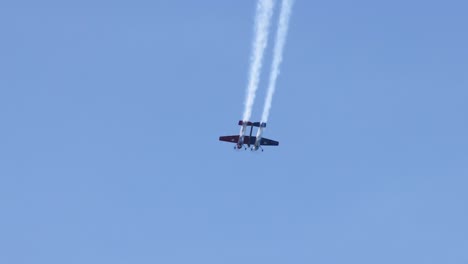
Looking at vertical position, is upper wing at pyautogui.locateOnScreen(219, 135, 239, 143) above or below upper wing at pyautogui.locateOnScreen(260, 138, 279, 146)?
below

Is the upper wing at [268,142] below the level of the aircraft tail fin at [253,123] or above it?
above

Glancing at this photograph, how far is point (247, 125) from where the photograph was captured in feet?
438

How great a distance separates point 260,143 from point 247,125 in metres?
5.60

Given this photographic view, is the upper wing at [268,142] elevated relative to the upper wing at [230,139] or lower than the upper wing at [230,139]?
elevated

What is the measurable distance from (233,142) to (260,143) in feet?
9.67

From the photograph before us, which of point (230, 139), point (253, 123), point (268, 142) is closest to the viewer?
point (253, 123)

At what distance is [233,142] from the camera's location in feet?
461

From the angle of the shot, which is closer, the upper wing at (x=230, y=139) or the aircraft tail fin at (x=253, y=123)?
the aircraft tail fin at (x=253, y=123)

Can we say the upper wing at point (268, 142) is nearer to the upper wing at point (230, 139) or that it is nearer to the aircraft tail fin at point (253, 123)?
the upper wing at point (230, 139)

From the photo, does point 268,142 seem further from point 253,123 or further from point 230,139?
point 253,123

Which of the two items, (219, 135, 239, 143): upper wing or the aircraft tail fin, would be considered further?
(219, 135, 239, 143): upper wing

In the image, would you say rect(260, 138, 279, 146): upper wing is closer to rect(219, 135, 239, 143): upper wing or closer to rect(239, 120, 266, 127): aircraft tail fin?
rect(219, 135, 239, 143): upper wing

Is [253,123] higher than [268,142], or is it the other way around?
[268,142]

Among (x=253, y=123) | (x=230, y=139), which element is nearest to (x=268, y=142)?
(x=230, y=139)
